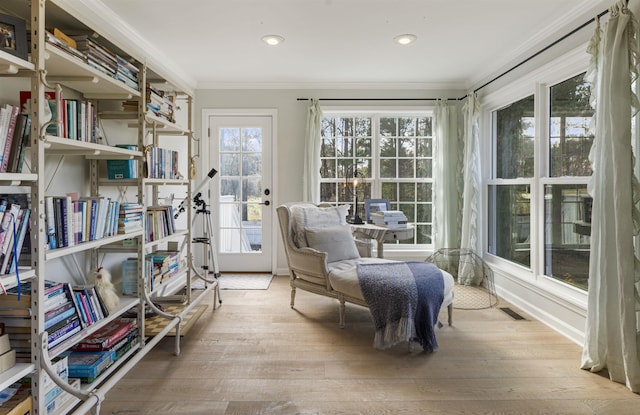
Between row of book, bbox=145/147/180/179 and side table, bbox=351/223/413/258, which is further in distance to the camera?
side table, bbox=351/223/413/258

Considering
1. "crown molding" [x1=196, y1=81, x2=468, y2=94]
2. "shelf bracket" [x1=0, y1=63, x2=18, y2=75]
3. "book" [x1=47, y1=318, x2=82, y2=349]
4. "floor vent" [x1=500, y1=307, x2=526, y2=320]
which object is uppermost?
"crown molding" [x1=196, y1=81, x2=468, y2=94]

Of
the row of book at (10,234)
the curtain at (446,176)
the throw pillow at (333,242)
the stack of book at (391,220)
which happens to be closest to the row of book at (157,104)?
the row of book at (10,234)

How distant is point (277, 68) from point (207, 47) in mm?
815

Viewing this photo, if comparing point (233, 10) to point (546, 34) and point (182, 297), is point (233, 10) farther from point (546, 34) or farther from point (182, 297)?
point (546, 34)

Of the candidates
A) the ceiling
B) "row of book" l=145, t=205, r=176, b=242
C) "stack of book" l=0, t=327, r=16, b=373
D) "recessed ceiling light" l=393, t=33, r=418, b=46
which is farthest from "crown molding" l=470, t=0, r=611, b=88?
"stack of book" l=0, t=327, r=16, b=373

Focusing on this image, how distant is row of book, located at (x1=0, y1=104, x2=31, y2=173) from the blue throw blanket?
2021 mm

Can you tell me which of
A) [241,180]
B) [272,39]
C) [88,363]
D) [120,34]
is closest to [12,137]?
[88,363]

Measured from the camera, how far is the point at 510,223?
372 cm

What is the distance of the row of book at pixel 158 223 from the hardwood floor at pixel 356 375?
0.77 metres

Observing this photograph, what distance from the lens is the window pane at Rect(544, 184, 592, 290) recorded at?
269 centimetres

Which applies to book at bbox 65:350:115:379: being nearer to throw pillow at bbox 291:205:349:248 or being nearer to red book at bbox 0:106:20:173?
red book at bbox 0:106:20:173

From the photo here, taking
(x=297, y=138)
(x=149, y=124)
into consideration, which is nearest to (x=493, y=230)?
(x=297, y=138)

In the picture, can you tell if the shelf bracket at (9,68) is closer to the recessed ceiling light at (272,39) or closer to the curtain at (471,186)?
the recessed ceiling light at (272,39)

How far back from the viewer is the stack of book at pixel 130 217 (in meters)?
2.11
